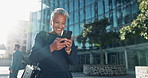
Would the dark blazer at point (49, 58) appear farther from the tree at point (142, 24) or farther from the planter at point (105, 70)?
the planter at point (105, 70)

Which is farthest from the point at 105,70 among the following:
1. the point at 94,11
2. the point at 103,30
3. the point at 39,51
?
the point at 94,11

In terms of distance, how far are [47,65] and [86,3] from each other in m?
27.3

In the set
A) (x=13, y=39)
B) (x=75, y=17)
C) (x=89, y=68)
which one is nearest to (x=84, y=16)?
(x=75, y=17)

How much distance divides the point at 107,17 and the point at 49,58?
2198cm

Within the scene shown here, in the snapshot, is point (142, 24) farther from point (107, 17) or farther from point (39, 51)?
point (107, 17)

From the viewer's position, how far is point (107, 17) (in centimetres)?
2233

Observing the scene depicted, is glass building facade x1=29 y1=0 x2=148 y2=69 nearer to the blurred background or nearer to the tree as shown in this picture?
the blurred background

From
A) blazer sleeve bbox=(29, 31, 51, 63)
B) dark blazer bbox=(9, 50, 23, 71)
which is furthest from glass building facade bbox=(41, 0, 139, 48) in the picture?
blazer sleeve bbox=(29, 31, 51, 63)

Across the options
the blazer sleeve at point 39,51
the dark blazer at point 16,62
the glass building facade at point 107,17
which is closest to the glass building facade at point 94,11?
the glass building facade at point 107,17

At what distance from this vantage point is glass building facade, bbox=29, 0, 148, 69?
18.8 metres

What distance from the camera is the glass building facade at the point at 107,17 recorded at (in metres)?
18.8

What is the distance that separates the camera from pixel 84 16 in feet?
90.4

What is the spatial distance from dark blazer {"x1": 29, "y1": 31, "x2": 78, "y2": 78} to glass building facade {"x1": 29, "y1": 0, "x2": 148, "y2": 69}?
13425 mm

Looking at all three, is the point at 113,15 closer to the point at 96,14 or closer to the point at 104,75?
the point at 96,14
